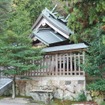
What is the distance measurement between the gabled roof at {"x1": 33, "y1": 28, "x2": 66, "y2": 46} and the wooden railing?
170 cm

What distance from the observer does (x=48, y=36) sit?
1731 cm

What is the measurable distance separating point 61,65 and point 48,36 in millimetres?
3333

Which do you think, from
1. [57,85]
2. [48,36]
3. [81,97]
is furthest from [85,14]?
[48,36]

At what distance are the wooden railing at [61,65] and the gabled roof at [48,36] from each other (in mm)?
1697

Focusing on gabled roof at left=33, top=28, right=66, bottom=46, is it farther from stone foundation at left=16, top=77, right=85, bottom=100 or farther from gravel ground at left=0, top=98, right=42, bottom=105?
gravel ground at left=0, top=98, right=42, bottom=105

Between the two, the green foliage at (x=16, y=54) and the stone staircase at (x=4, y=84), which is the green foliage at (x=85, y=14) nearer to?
the green foliage at (x=16, y=54)

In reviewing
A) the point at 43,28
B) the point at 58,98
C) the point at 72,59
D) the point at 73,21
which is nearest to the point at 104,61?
the point at 72,59

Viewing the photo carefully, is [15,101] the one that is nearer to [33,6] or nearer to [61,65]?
[61,65]

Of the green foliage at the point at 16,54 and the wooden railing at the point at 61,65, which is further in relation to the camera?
the wooden railing at the point at 61,65

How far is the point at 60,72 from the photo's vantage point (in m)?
14.4

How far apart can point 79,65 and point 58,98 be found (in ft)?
7.13

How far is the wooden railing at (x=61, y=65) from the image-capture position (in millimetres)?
13938

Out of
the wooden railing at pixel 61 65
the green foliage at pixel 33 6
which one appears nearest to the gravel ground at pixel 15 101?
the wooden railing at pixel 61 65

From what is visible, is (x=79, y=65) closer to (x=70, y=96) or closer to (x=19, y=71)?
(x=70, y=96)
